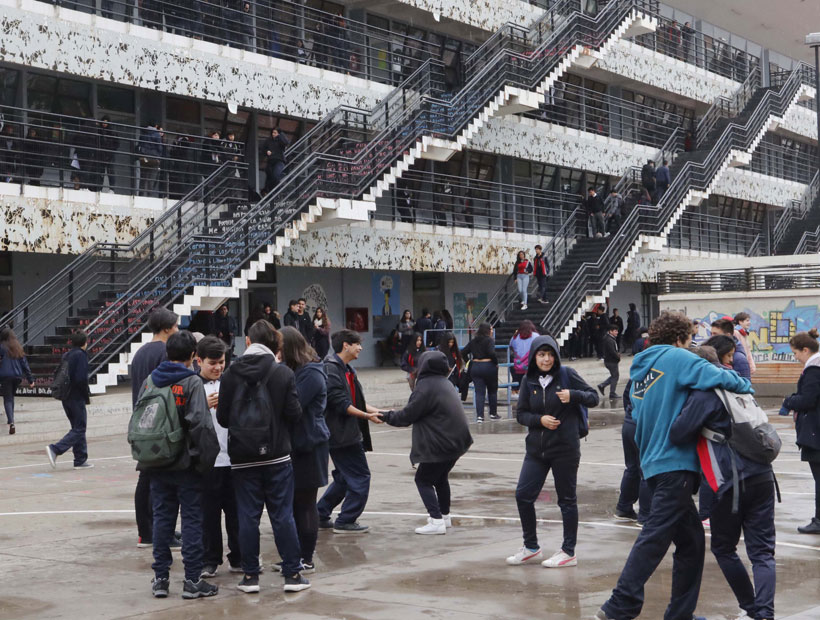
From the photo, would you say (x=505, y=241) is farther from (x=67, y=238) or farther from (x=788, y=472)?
(x=788, y=472)

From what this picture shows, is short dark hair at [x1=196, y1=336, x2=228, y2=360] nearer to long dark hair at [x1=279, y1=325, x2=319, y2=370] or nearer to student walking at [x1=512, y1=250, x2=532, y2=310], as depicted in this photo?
long dark hair at [x1=279, y1=325, x2=319, y2=370]

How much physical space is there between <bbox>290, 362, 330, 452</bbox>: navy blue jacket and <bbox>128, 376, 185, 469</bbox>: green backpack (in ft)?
2.98

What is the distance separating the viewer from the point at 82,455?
15.4m

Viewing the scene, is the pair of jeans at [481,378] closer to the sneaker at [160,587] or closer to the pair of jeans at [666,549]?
the sneaker at [160,587]

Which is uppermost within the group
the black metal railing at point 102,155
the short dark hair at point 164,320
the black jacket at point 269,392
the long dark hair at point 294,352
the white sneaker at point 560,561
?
the black metal railing at point 102,155

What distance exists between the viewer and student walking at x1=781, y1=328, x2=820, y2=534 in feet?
32.2

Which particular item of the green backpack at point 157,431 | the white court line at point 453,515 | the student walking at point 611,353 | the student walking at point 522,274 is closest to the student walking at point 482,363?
the student walking at point 611,353

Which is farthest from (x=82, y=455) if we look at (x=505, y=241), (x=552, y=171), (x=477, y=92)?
(x=552, y=171)

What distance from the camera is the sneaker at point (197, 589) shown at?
7.79 meters

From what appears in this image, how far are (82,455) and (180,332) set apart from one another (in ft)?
25.6

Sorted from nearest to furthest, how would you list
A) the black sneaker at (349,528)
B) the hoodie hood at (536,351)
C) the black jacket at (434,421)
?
the hoodie hood at (536,351)
the black jacket at (434,421)
the black sneaker at (349,528)

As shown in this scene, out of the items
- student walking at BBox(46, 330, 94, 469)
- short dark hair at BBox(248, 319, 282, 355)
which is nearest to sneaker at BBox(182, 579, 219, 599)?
short dark hair at BBox(248, 319, 282, 355)

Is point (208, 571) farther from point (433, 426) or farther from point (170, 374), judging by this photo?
point (433, 426)

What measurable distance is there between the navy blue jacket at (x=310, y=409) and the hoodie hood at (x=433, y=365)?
55.3 inches
